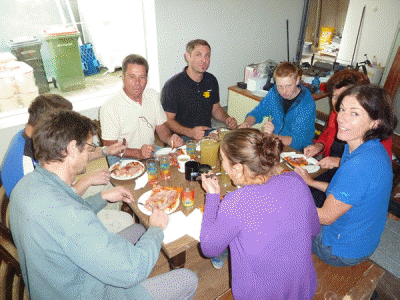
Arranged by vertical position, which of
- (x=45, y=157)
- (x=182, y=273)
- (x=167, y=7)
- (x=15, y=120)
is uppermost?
(x=167, y=7)

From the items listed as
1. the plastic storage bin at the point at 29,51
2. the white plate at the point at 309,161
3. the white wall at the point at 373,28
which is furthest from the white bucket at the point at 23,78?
the white wall at the point at 373,28

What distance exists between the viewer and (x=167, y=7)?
3.45 metres

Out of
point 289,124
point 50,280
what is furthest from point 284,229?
point 289,124

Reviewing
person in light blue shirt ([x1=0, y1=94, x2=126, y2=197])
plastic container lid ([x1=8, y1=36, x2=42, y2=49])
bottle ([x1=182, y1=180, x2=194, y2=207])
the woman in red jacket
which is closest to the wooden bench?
bottle ([x1=182, y1=180, x2=194, y2=207])

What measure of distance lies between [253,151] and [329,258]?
96 cm

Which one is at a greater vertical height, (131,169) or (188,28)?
(188,28)

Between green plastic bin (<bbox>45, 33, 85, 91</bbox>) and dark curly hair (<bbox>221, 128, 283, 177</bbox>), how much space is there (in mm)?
4405

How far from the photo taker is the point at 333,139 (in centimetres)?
236

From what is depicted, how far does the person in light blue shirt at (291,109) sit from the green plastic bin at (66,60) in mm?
3566

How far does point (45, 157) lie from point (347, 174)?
4.81ft

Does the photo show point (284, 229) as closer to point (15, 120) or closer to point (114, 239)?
point (114, 239)

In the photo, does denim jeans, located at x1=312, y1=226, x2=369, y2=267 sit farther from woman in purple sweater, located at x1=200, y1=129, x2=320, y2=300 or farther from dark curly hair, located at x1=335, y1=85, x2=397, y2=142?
dark curly hair, located at x1=335, y1=85, x2=397, y2=142

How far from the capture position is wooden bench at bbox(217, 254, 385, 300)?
4.68ft

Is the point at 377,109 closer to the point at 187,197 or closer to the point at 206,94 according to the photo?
the point at 187,197
